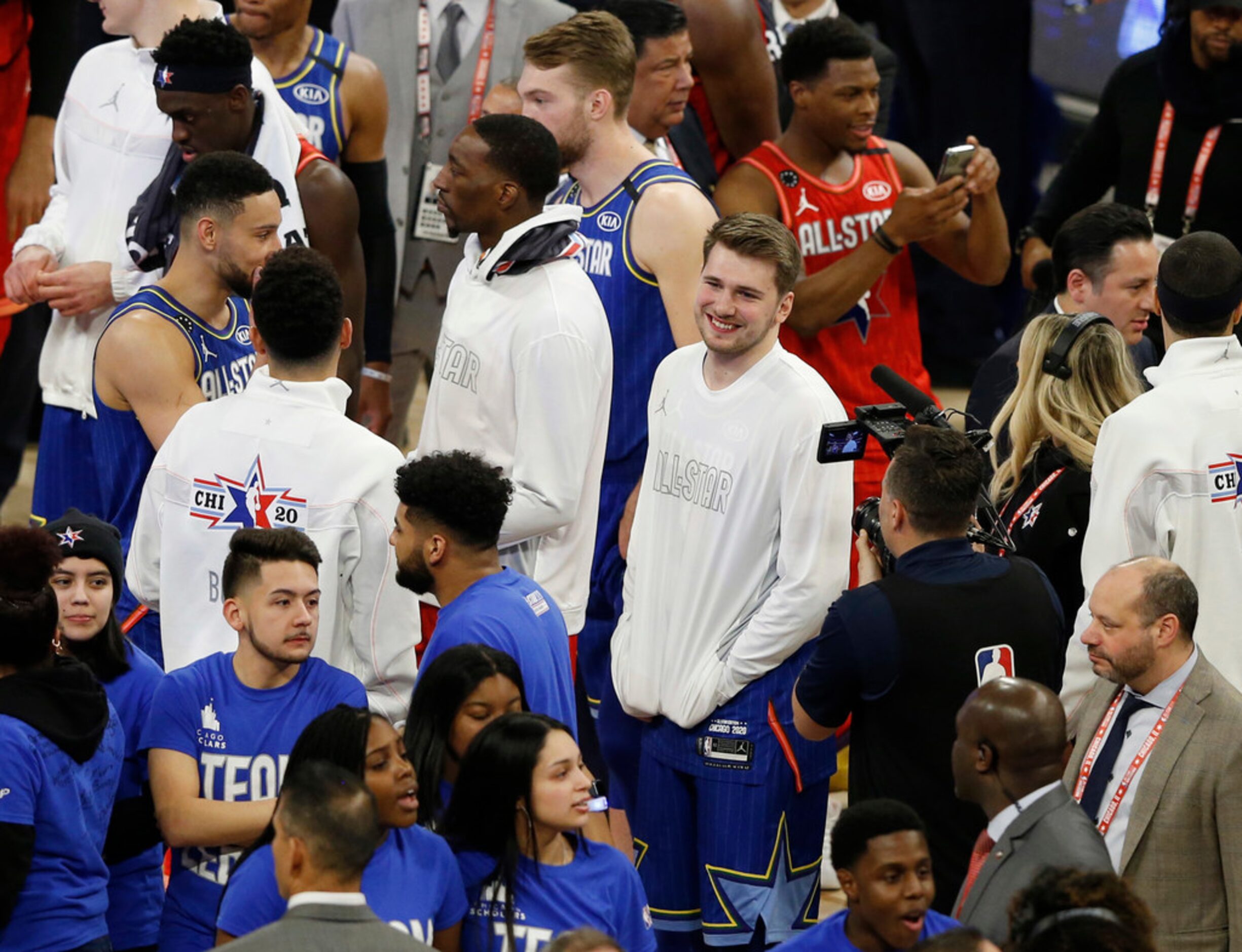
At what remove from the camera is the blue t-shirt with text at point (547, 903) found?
3365mm

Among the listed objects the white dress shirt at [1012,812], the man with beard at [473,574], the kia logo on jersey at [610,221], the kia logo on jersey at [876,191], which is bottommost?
the white dress shirt at [1012,812]

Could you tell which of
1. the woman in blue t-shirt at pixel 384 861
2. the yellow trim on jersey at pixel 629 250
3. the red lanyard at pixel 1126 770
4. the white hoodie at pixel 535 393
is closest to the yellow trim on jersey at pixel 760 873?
the red lanyard at pixel 1126 770

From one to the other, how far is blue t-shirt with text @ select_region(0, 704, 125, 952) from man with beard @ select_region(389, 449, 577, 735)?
2.39 ft

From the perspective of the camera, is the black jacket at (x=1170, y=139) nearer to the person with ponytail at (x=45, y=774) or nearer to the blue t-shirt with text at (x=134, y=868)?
the blue t-shirt with text at (x=134, y=868)

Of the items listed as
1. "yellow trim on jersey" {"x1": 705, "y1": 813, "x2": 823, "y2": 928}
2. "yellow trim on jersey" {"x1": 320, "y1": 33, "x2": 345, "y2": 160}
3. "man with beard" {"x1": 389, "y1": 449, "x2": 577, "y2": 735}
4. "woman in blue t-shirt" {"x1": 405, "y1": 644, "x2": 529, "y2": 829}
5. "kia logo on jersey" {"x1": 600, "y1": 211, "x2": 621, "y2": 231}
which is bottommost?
"yellow trim on jersey" {"x1": 705, "y1": 813, "x2": 823, "y2": 928}

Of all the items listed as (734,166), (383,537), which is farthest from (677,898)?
(734,166)

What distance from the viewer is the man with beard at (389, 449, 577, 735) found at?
3.82m

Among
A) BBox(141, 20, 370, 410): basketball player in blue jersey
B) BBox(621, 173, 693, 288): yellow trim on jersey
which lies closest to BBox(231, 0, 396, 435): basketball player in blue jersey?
BBox(141, 20, 370, 410): basketball player in blue jersey

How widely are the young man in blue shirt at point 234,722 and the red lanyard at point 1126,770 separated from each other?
5.22 feet

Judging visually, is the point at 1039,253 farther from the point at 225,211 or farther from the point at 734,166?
the point at 225,211

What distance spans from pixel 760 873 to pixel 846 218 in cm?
255

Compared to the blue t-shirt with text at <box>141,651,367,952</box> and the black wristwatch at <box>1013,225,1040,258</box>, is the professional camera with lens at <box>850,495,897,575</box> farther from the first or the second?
the black wristwatch at <box>1013,225,1040,258</box>

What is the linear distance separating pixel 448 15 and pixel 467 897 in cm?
457

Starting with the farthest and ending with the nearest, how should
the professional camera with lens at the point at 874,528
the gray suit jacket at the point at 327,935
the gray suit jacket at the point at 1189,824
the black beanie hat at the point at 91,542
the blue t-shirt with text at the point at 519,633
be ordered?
the professional camera with lens at the point at 874,528
the black beanie hat at the point at 91,542
the blue t-shirt with text at the point at 519,633
the gray suit jacket at the point at 1189,824
the gray suit jacket at the point at 327,935
